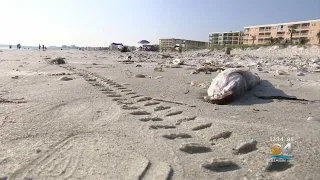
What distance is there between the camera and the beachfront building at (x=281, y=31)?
6644 cm

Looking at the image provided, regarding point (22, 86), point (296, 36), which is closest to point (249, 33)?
point (296, 36)

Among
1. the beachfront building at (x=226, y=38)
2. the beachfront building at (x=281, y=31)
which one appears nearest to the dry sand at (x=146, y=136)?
the beachfront building at (x=281, y=31)

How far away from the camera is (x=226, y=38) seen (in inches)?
4190

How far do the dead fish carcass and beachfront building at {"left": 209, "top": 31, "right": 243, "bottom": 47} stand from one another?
3847 inches

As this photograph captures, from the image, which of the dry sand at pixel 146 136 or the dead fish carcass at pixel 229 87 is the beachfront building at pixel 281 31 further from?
the dry sand at pixel 146 136

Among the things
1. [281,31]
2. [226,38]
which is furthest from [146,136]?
[226,38]

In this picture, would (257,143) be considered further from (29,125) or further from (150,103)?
(29,125)

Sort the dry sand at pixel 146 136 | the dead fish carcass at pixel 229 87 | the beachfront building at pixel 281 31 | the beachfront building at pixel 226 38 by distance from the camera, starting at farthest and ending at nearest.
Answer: the beachfront building at pixel 226 38 → the beachfront building at pixel 281 31 → the dead fish carcass at pixel 229 87 → the dry sand at pixel 146 136

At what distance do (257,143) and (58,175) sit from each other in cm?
183

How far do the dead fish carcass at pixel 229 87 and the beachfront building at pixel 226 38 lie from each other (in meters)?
97.7

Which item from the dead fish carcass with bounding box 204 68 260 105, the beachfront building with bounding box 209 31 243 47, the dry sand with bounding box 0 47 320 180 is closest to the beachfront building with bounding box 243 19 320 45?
the beachfront building with bounding box 209 31 243 47

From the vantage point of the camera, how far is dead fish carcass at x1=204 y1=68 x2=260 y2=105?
14.6 feet

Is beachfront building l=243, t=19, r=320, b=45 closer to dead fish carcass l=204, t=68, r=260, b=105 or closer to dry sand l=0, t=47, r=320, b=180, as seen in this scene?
dead fish carcass l=204, t=68, r=260, b=105

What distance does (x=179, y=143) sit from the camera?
2793 mm
